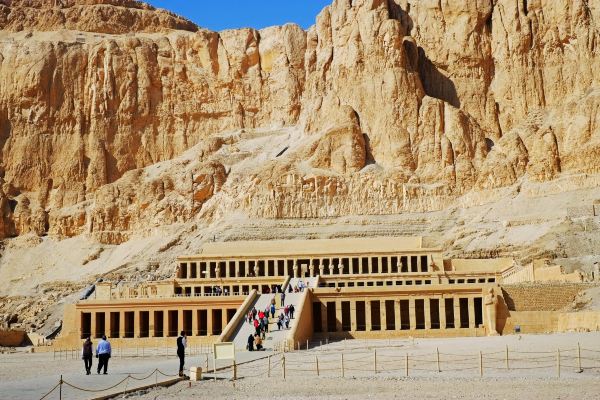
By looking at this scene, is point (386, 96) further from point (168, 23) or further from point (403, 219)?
point (168, 23)

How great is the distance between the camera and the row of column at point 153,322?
190ft

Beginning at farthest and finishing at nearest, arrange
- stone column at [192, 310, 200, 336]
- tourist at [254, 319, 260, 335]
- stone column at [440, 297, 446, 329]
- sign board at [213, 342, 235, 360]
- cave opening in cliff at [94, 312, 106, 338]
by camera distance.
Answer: cave opening in cliff at [94, 312, 106, 338]
stone column at [192, 310, 200, 336]
stone column at [440, 297, 446, 329]
tourist at [254, 319, 260, 335]
sign board at [213, 342, 235, 360]

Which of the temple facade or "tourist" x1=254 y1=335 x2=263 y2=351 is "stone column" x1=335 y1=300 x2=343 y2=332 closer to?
the temple facade

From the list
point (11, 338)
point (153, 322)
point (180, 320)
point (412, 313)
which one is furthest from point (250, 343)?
point (11, 338)

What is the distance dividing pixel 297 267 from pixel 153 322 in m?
24.9

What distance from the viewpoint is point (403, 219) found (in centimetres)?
10112

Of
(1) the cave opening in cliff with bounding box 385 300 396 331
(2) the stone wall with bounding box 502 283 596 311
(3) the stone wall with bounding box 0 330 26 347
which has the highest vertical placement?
(2) the stone wall with bounding box 502 283 596 311

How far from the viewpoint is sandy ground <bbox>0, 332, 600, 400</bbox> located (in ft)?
88.5

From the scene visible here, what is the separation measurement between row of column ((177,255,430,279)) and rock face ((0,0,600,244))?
2396cm

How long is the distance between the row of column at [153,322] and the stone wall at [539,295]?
56.7 ft

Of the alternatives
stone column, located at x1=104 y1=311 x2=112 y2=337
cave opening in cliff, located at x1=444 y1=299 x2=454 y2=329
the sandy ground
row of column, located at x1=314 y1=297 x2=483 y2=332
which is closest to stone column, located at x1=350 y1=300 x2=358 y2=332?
row of column, located at x1=314 y1=297 x2=483 y2=332

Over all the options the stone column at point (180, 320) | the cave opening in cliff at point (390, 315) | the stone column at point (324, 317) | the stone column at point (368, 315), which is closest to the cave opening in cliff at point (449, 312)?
the cave opening in cliff at point (390, 315)

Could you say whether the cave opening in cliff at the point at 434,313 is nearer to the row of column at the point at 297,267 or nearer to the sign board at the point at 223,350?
the row of column at the point at 297,267

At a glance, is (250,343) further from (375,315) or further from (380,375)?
(375,315)
